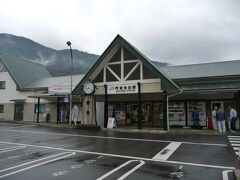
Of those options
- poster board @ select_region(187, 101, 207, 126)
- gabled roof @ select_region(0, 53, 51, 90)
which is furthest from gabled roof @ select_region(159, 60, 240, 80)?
gabled roof @ select_region(0, 53, 51, 90)

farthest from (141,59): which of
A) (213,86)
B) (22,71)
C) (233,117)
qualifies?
(22,71)

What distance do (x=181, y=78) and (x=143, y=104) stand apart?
4.14 metres

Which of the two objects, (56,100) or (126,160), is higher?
(56,100)

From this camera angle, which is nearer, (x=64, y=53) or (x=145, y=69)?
(x=145, y=69)

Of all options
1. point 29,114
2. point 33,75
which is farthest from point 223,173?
point 33,75

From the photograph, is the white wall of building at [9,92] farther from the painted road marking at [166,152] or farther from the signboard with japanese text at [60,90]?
the painted road marking at [166,152]

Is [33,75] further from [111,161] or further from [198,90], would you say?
[111,161]

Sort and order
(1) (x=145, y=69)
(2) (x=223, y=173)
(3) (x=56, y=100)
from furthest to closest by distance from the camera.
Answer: (3) (x=56, y=100)
(1) (x=145, y=69)
(2) (x=223, y=173)

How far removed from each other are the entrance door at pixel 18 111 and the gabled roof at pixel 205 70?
59.3 ft

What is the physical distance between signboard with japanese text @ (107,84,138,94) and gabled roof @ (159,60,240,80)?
4015 millimetres

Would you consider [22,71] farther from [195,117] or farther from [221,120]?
[221,120]

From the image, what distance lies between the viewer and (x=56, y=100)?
2723 centimetres

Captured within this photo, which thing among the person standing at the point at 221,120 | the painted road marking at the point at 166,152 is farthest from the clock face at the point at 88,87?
the painted road marking at the point at 166,152

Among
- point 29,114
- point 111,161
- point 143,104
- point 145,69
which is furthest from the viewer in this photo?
point 29,114
